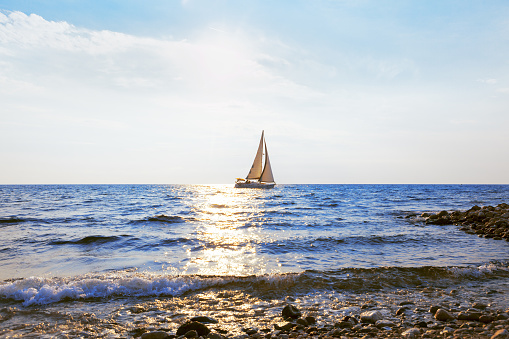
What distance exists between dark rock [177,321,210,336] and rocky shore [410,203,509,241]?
52.5 ft

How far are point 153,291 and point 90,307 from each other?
4.59 feet

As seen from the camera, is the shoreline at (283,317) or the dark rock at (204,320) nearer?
the shoreline at (283,317)

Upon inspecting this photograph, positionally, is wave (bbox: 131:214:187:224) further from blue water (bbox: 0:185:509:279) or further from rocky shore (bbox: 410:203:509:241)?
rocky shore (bbox: 410:203:509:241)

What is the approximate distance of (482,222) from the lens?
1991cm

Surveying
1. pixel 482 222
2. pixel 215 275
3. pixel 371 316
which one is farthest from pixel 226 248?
pixel 482 222

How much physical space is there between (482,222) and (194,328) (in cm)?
2194

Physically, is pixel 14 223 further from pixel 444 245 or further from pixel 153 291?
pixel 444 245

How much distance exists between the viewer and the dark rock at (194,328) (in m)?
4.99

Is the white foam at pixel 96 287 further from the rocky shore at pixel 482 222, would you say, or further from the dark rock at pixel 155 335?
the rocky shore at pixel 482 222

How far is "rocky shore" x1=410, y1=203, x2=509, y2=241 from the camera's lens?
1603 centimetres

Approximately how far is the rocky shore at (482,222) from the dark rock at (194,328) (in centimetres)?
1601

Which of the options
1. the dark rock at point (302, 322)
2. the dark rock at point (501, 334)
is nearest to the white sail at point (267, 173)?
the dark rock at point (302, 322)

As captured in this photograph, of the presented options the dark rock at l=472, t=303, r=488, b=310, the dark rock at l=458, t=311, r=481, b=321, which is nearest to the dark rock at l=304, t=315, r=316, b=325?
the dark rock at l=458, t=311, r=481, b=321

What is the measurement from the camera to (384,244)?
44.9 feet
